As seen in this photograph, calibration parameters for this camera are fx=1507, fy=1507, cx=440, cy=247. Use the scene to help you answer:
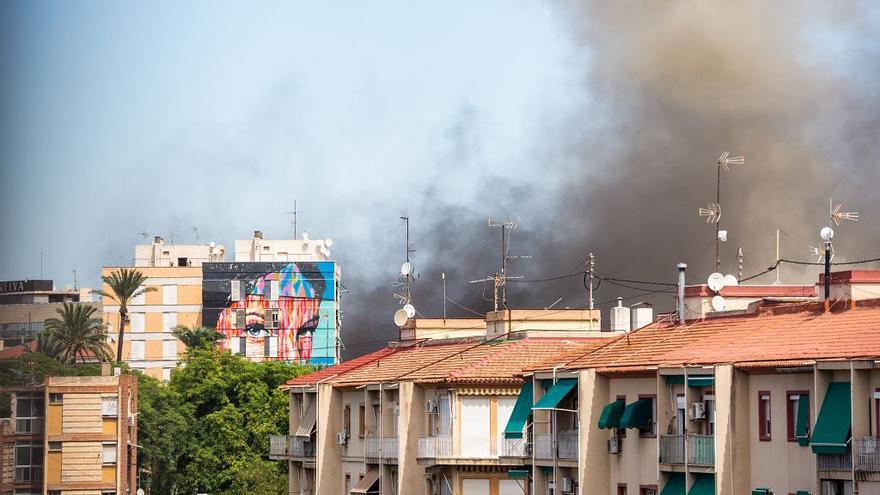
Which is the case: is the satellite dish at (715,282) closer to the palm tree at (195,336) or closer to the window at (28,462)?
the window at (28,462)

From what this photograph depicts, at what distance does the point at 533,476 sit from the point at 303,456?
23.8 metres

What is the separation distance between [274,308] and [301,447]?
96.2 metres

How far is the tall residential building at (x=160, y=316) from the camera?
167 m

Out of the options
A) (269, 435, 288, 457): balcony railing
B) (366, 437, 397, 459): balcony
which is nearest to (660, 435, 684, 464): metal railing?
(366, 437, 397, 459): balcony

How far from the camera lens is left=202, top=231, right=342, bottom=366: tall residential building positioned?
165m

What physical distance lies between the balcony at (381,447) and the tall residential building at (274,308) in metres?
102

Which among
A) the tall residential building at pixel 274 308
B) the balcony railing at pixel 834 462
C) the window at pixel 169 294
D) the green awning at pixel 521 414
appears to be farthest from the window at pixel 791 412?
the window at pixel 169 294

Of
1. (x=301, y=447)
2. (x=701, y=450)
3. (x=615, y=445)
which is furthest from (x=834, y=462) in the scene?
(x=301, y=447)

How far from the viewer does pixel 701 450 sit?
3672 centimetres

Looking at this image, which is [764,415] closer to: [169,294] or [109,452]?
[109,452]

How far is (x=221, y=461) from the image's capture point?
9669 centimetres

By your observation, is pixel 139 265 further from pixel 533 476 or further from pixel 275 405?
pixel 533 476

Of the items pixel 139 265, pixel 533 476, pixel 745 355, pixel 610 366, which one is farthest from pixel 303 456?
pixel 139 265

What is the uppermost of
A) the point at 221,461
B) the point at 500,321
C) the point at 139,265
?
the point at 139,265
